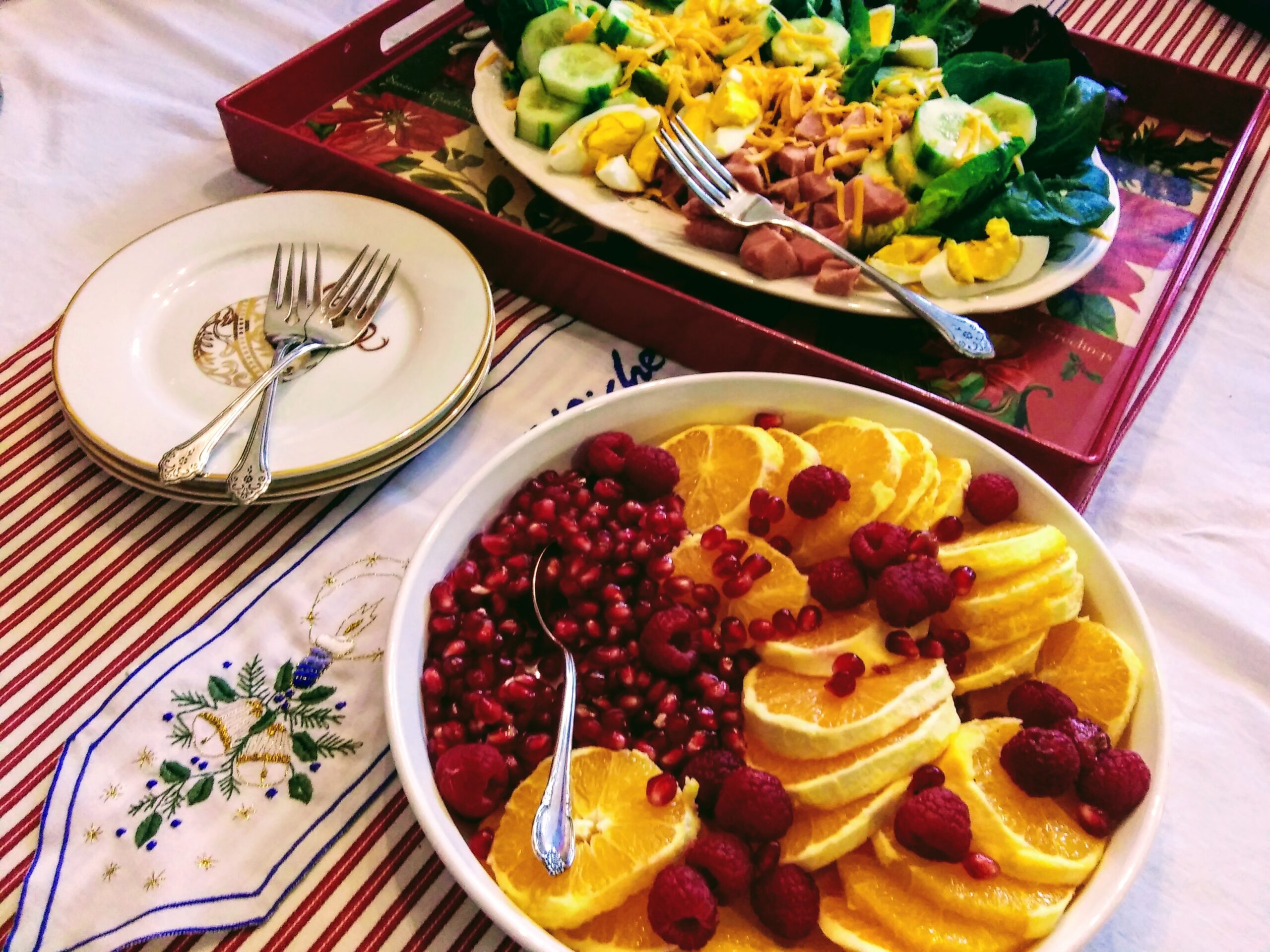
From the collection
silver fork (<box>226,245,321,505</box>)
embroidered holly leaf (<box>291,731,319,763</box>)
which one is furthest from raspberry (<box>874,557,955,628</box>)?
silver fork (<box>226,245,321,505</box>)

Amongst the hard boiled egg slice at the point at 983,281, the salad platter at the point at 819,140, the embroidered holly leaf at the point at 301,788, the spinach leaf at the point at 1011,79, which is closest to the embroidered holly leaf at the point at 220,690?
the embroidered holly leaf at the point at 301,788

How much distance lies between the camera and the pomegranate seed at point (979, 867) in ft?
2.75

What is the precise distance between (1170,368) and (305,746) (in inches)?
59.6

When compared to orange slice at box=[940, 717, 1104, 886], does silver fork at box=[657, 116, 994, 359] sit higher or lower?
higher

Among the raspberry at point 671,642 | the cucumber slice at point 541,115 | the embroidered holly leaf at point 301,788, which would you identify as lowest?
the embroidered holly leaf at point 301,788

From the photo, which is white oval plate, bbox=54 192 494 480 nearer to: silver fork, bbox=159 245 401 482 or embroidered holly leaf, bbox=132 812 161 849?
silver fork, bbox=159 245 401 482

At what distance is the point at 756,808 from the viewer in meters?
0.86

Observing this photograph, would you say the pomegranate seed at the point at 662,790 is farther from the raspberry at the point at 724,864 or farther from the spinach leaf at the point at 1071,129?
the spinach leaf at the point at 1071,129

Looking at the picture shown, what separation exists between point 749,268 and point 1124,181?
39.1 inches

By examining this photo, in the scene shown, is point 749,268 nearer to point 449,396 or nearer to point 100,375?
point 449,396

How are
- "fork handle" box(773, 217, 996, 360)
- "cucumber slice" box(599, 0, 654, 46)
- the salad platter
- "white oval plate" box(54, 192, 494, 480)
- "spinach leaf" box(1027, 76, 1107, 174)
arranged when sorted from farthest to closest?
"cucumber slice" box(599, 0, 654, 46), "spinach leaf" box(1027, 76, 1107, 174), the salad platter, "fork handle" box(773, 217, 996, 360), "white oval plate" box(54, 192, 494, 480)

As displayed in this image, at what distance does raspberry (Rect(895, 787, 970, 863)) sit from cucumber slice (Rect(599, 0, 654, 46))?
153cm

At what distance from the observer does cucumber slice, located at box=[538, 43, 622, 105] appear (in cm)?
168

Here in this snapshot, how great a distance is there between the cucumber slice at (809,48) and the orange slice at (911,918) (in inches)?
61.1
